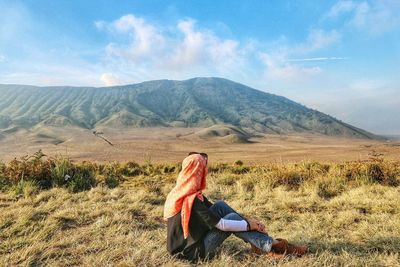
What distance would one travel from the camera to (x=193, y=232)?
4.92m

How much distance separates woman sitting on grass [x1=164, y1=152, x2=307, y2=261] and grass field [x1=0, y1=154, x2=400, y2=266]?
137 mm

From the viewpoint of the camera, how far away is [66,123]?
91.8 m

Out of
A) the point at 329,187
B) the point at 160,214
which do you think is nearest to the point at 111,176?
the point at 160,214

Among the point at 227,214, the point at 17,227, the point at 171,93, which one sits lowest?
the point at 17,227

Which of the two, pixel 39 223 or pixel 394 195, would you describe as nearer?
pixel 39 223

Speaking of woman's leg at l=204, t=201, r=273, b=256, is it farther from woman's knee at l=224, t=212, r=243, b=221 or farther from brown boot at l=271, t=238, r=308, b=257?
brown boot at l=271, t=238, r=308, b=257

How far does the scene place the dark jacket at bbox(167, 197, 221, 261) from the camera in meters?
4.82

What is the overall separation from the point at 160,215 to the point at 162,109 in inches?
5099

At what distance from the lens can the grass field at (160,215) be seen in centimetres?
519

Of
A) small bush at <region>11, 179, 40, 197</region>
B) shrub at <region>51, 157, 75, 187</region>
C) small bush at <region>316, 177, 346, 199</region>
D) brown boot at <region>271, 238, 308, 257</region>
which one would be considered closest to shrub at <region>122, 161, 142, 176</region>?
shrub at <region>51, 157, 75, 187</region>

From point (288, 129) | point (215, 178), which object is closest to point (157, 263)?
point (215, 178)

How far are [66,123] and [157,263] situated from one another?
91.2 meters

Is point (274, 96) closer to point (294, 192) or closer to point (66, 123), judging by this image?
point (66, 123)

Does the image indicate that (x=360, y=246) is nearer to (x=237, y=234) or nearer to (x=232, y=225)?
(x=237, y=234)
